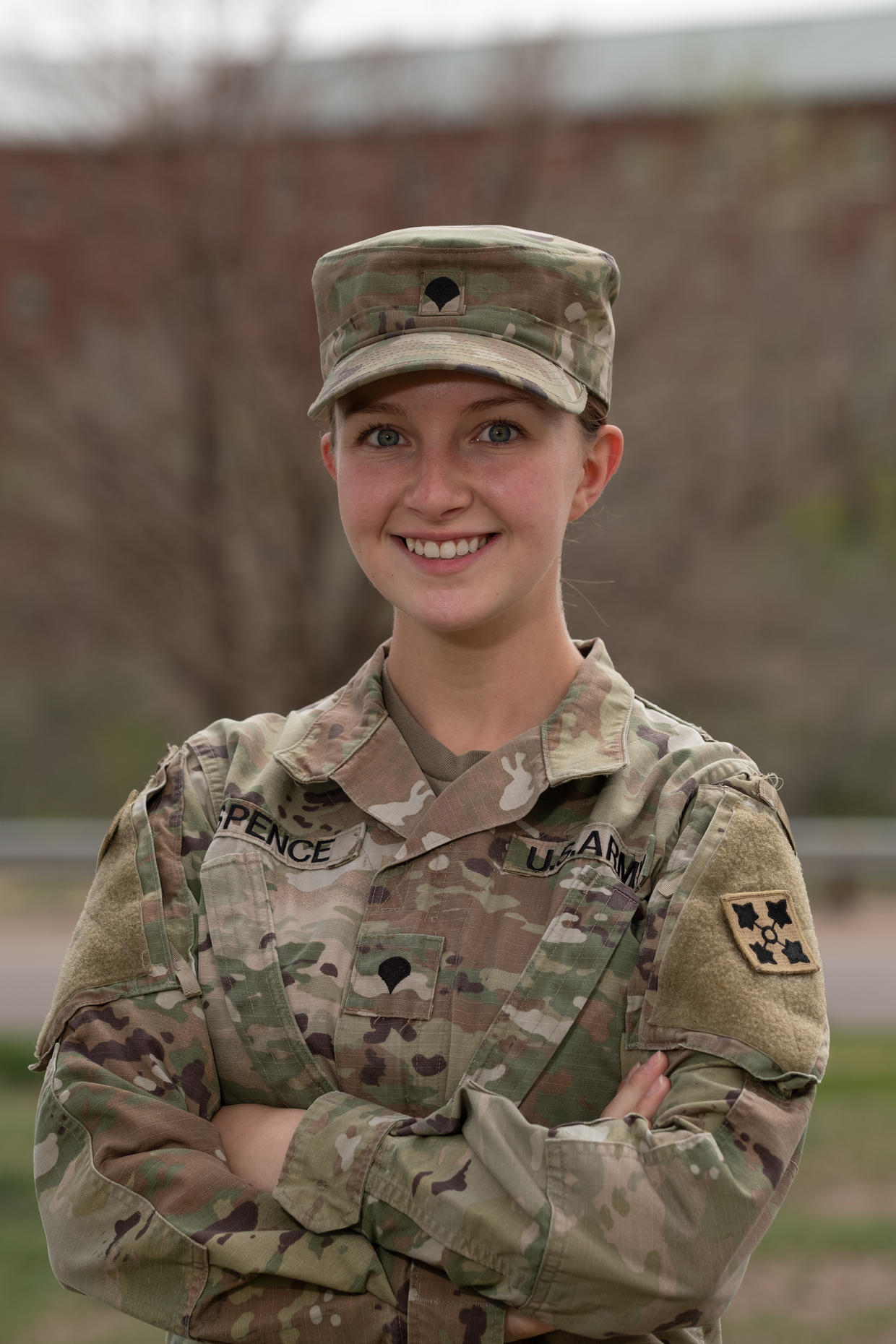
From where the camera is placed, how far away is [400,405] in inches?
81.5

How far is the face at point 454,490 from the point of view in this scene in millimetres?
2045

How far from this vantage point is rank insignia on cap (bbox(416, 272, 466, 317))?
2.08 m

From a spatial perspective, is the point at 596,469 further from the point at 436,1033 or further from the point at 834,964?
the point at 834,964

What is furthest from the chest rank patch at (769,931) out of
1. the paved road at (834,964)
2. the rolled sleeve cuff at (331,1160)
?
the paved road at (834,964)

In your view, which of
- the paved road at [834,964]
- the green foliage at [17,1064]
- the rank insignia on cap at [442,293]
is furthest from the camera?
the paved road at [834,964]

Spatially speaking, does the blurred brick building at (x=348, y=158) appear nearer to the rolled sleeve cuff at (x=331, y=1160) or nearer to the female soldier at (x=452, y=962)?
the female soldier at (x=452, y=962)

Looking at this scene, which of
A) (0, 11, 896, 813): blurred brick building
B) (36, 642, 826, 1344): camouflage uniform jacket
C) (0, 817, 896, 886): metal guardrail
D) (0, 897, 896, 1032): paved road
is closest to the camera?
(36, 642, 826, 1344): camouflage uniform jacket

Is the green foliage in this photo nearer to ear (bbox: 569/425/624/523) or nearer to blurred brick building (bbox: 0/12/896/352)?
blurred brick building (bbox: 0/12/896/352)

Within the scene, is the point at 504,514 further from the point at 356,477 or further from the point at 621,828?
the point at 621,828

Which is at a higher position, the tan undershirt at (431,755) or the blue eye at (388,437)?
the blue eye at (388,437)

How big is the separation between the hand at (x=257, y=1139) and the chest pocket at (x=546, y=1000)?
0.87 feet

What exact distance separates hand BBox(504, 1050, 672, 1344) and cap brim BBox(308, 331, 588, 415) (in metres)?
0.88

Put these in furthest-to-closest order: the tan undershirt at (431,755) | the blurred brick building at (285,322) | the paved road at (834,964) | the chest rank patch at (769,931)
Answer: the blurred brick building at (285,322)
the paved road at (834,964)
the tan undershirt at (431,755)
the chest rank patch at (769,931)

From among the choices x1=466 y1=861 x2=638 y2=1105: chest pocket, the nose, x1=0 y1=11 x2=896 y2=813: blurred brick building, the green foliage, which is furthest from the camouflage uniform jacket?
x1=0 y1=11 x2=896 y2=813: blurred brick building
